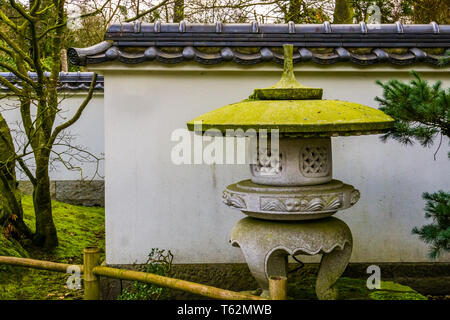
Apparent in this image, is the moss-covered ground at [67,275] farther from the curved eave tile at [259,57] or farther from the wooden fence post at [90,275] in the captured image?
the curved eave tile at [259,57]

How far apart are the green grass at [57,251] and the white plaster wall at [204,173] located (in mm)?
1356

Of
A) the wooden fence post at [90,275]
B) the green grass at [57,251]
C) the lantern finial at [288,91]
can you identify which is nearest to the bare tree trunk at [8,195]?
the green grass at [57,251]

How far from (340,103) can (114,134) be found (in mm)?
2654

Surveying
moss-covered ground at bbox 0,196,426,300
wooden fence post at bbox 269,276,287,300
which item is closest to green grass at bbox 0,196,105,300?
moss-covered ground at bbox 0,196,426,300

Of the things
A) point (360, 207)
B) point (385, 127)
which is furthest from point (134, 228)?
point (385, 127)

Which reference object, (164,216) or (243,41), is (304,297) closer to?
(164,216)

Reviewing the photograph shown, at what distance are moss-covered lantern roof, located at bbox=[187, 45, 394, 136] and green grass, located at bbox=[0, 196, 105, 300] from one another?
11.7 ft

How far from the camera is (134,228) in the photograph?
17.7ft

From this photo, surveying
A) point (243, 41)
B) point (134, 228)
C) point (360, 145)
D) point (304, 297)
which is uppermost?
point (243, 41)

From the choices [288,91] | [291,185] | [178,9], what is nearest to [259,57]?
[288,91]

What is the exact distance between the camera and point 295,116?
→ 3.44 m

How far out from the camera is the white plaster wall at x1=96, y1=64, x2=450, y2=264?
5.34 meters

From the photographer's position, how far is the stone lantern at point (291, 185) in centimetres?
353

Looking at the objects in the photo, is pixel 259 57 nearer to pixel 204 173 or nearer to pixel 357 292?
pixel 204 173
